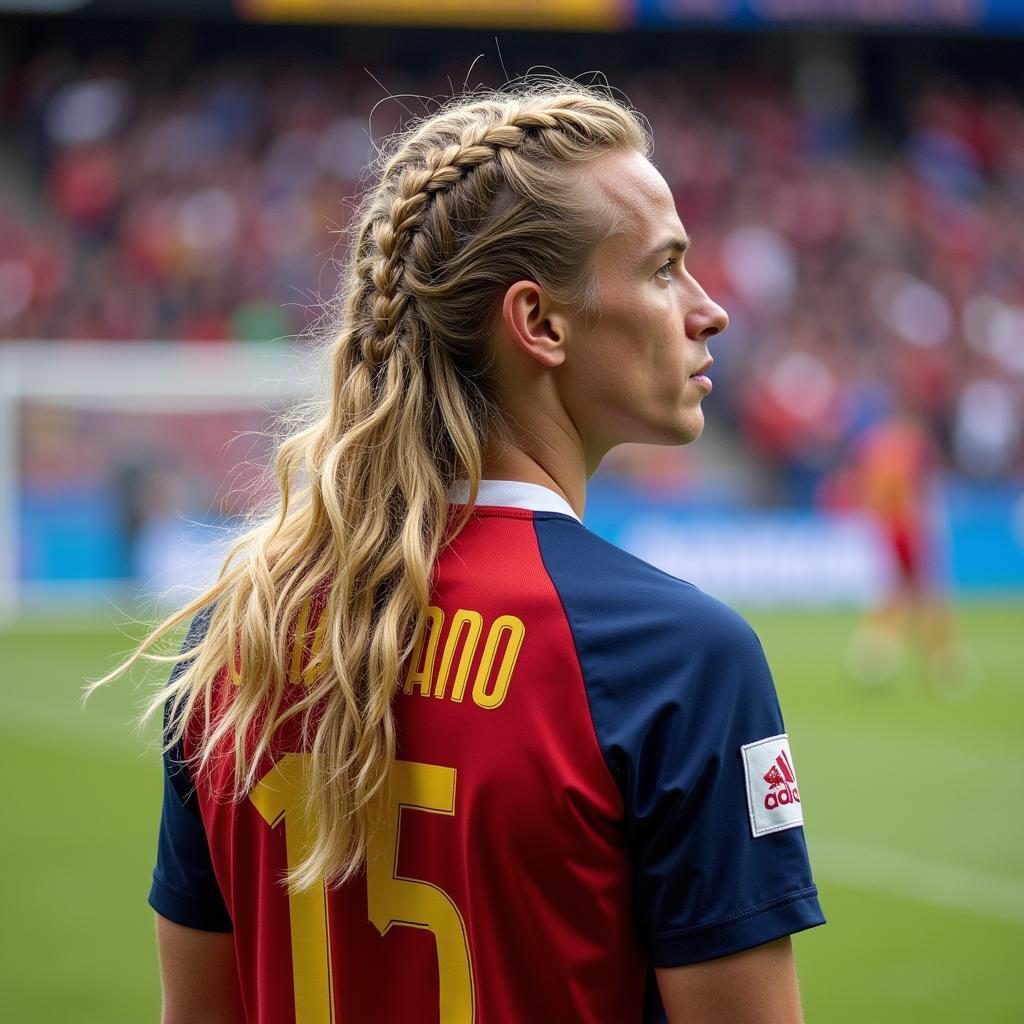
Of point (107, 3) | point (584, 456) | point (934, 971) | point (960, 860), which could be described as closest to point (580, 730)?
point (584, 456)

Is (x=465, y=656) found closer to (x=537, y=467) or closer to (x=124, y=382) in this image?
(x=537, y=467)

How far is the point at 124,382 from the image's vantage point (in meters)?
16.5

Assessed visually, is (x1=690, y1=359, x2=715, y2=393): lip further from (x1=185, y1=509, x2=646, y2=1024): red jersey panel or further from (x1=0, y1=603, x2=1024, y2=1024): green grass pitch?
(x1=0, y1=603, x2=1024, y2=1024): green grass pitch

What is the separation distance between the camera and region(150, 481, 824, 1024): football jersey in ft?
4.25

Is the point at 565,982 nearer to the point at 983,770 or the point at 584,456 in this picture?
the point at 584,456

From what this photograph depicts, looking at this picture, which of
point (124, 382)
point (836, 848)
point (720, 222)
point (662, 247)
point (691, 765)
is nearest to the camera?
point (691, 765)

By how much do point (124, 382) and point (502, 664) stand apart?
15.8 meters

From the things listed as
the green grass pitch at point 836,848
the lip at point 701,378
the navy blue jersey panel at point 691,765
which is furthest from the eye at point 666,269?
the green grass pitch at point 836,848

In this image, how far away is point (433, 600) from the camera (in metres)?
1.44

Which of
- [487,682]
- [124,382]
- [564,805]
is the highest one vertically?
[124,382]

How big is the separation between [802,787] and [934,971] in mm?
3028

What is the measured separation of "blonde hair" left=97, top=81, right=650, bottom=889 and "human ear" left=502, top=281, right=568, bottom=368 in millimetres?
17

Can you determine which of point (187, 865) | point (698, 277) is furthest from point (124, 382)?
point (187, 865)

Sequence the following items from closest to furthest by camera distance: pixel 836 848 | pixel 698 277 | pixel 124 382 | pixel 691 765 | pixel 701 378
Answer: pixel 691 765 → pixel 701 378 → pixel 836 848 → pixel 124 382 → pixel 698 277
